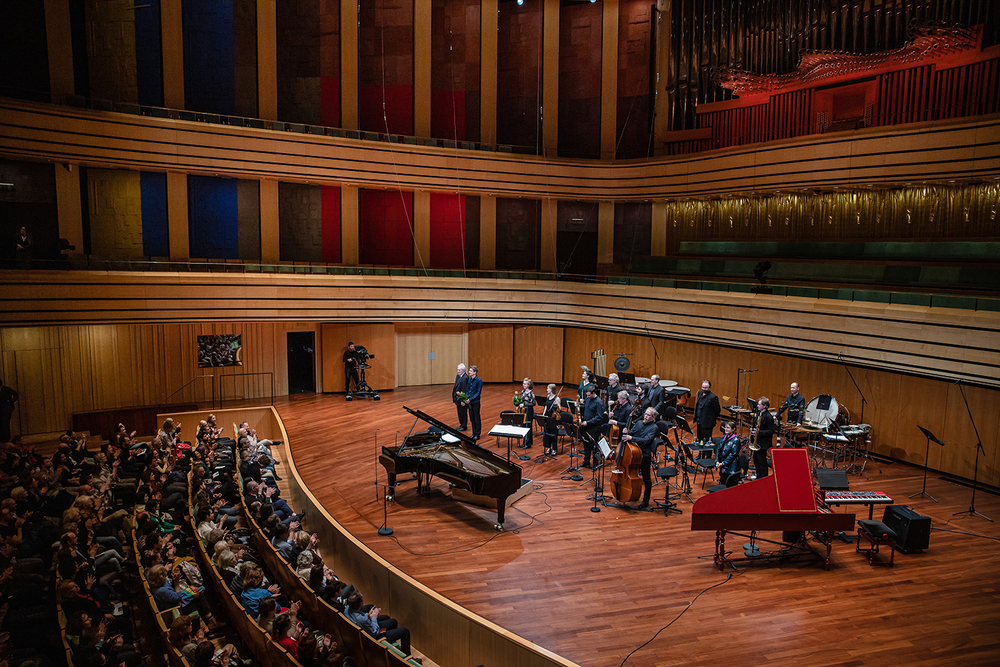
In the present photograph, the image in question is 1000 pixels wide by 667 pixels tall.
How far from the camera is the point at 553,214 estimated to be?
59.9 feet

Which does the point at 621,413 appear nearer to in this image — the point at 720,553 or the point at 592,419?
the point at 592,419

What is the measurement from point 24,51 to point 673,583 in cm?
1594

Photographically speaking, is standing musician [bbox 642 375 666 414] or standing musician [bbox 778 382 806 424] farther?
standing musician [bbox 642 375 666 414]

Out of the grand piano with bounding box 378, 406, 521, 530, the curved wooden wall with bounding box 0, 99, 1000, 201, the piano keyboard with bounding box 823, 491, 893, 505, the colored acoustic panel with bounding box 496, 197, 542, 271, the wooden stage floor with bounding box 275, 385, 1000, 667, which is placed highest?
the curved wooden wall with bounding box 0, 99, 1000, 201

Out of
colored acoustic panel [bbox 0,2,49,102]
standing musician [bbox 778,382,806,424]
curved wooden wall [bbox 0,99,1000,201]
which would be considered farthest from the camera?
colored acoustic panel [bbox 0,2,49,102]

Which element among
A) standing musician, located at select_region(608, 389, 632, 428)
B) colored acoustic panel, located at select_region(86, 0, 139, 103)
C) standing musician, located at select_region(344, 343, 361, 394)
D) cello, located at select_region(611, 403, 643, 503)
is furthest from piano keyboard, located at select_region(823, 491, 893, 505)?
colored acoustic panel, located at select_region(86, 0, 139, 103)

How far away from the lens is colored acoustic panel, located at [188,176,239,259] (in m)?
15.5

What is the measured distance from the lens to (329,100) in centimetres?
1684

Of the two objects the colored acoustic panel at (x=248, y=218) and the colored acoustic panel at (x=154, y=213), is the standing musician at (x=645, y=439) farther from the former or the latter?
the colored acoustic panel at (x=154, y=213)

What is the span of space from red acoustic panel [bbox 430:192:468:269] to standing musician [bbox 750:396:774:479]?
34.2 feet

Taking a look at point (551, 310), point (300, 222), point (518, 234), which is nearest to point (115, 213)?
point (300, 222)

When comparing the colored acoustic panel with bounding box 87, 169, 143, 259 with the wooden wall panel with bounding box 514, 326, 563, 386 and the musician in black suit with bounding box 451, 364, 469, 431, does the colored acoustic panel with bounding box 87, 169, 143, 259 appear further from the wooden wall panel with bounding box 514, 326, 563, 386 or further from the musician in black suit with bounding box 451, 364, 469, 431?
the wooden wall panel with bounding box 514, 326, 563, 386

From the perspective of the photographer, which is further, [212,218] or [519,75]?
[519,75]

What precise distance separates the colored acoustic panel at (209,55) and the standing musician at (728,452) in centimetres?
1371
